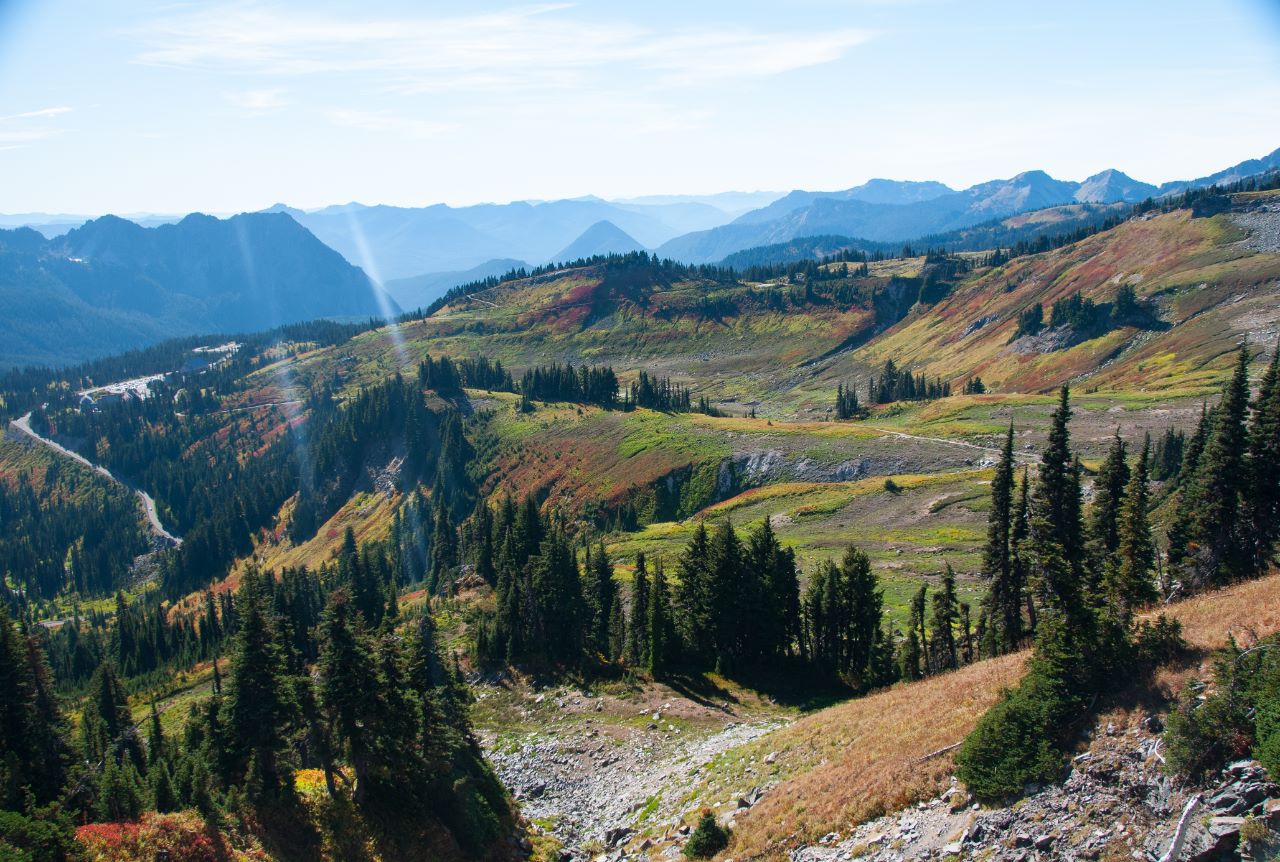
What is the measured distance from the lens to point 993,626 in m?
51.8

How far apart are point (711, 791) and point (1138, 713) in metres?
23.5

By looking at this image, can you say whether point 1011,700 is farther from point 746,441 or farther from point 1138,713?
point 746,441

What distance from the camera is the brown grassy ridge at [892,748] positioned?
28312 millimetres

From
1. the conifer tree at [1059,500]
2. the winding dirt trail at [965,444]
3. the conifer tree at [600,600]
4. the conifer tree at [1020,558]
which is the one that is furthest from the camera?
the winding dirt trail at [965,444]

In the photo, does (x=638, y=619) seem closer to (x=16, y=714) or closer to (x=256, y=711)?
(x=256, y=711)

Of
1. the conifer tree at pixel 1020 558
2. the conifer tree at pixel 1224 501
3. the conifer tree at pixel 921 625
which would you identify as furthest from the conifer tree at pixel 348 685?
the conifer tree at pixel 1224 501

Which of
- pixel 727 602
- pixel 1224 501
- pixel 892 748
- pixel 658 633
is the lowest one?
pixel 658 633

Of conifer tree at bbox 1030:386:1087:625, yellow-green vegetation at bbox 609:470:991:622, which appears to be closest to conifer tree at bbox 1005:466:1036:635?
conifer tree at bbox 1030:386:1087:625

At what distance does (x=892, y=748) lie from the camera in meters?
33.3

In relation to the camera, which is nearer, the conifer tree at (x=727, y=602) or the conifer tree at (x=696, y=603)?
the conifer tree at (x=727, y=602)

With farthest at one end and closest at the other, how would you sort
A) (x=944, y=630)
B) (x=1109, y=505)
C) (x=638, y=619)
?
(x=638, y=619) < (x=944, y=630) < (x=1109, y=505)

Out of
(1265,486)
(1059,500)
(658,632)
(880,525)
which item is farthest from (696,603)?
(880,525)

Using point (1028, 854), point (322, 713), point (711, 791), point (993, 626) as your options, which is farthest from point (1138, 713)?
point (322, 713)

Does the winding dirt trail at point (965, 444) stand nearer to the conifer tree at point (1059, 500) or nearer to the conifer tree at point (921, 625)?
the conifer tree at point (921, 625)
